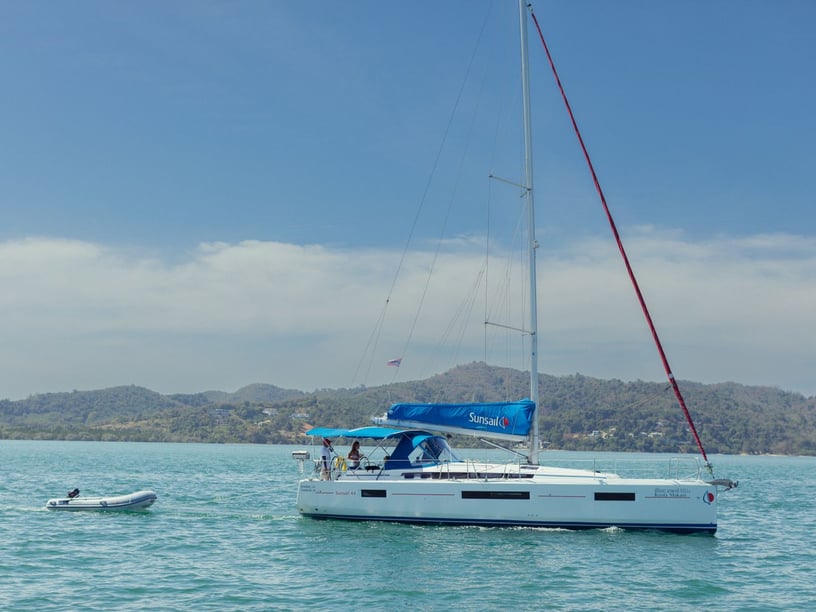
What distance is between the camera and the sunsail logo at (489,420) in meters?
28.1

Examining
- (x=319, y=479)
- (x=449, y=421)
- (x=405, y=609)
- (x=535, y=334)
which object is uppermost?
(x=535, y=334)

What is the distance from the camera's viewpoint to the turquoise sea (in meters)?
18.3

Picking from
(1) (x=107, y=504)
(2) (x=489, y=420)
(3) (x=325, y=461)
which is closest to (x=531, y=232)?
(2) (x=489, y=420)

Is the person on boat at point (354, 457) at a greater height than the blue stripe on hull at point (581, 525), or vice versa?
the person on boat at point (354, 457)

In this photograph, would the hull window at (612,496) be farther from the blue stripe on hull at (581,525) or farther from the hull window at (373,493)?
the hull window at (373,493)

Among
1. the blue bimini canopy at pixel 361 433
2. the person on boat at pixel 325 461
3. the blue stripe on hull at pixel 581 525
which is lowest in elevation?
the blue stripe on hull at pixel 581 525

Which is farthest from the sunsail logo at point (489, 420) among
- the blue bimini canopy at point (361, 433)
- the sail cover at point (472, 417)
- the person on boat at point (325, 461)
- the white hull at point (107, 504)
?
the white hull at point (107, 504)

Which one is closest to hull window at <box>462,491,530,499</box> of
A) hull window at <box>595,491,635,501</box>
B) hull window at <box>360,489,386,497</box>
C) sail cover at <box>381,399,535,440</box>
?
hull window at <box>595,491,635,501</box>

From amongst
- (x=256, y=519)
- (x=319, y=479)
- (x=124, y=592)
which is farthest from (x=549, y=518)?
(x=124, y=592)

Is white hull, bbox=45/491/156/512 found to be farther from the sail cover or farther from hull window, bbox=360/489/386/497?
the sail cover

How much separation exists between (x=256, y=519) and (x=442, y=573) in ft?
37.8

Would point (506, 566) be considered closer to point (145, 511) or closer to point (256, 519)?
point (256, 519)

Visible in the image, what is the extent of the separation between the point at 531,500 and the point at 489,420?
3.36 metres

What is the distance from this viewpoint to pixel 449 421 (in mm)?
28516
